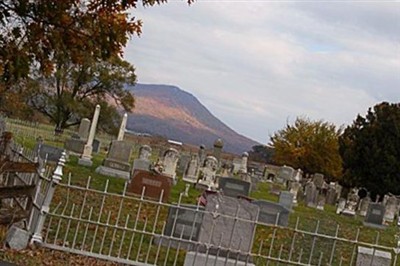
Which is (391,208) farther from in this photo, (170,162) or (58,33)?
(58,33)

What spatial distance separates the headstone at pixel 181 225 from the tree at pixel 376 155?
2664 centimetres

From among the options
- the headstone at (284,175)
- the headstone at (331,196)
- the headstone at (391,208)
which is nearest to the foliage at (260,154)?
the headstone at (284,175)

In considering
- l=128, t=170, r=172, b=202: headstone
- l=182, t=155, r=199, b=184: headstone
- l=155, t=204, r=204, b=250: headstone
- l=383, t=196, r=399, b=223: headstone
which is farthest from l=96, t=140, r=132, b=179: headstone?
l=155, t=204, r=204, b=250: headstone

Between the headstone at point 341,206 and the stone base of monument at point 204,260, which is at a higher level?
the headstone at point 341,206

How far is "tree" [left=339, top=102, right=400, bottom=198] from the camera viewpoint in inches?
1415

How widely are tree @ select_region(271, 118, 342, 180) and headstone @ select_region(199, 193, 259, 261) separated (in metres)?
45.6

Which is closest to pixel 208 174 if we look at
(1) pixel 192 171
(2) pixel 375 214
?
(1) pixel 192 171

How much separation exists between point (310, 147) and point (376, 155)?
2560 centimetres

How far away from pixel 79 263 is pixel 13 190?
126 cm

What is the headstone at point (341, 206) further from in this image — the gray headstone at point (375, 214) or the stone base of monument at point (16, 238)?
the stone base of monument at point (16, 238)

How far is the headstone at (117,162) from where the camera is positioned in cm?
2294

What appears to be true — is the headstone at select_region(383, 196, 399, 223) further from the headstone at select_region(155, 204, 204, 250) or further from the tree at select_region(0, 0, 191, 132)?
the tree at select_region(0, 0, 191, 132)

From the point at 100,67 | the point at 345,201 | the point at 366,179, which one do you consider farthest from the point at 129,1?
the point at 100,67

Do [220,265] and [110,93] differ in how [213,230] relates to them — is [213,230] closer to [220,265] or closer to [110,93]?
[220,265]
